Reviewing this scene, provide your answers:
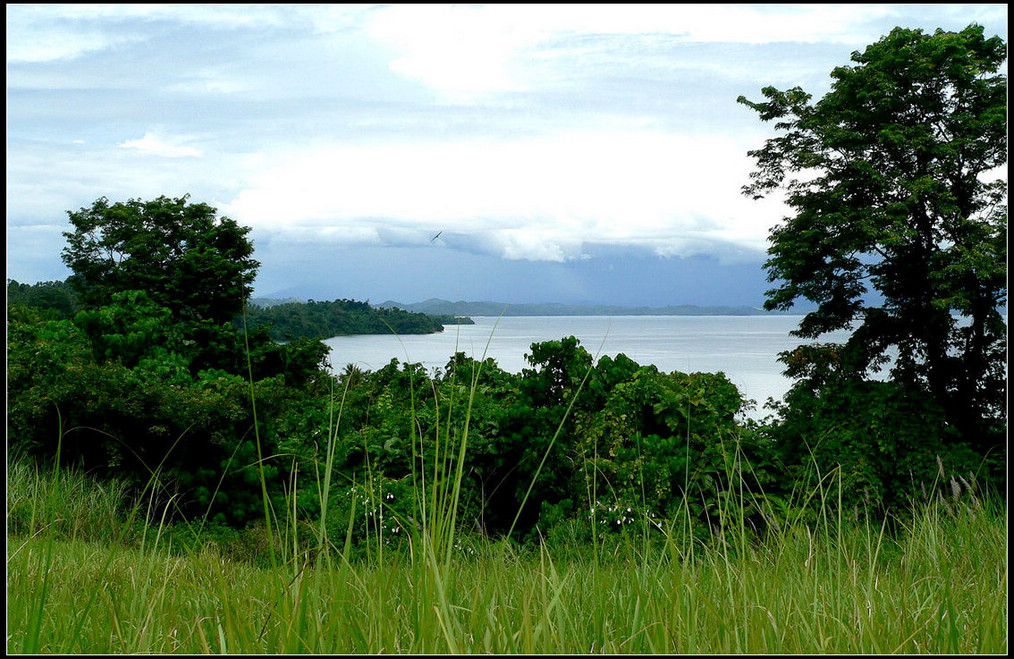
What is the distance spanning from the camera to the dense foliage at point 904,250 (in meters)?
9.94

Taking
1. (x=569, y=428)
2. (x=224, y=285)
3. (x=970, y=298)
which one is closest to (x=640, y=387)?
(x=569, y=428)

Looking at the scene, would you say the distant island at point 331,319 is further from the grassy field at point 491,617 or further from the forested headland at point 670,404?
the grassy field at point 491,617

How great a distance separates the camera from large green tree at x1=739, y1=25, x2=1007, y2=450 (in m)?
10.4

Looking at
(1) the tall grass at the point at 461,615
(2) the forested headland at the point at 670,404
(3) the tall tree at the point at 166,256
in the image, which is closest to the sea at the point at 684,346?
(2) the forested headland at the point at 670,404

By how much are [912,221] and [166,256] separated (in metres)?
15.8

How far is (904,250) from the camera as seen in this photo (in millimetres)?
11180

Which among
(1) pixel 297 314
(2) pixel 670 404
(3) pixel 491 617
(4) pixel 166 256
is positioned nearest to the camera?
(3) pixel 491 617

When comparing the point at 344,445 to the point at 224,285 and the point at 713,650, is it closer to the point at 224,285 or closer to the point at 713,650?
the point at 713,650

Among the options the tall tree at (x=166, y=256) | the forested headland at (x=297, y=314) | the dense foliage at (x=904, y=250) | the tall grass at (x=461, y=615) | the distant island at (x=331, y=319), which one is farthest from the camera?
the tall tree at (x=166, y=256)

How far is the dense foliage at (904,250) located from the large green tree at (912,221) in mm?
21

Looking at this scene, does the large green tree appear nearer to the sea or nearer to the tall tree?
the sea

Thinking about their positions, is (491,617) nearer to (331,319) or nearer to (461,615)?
(461,615)

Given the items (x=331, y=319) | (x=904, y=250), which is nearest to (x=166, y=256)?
(x=331, y=319)

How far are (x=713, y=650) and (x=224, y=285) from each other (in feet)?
56.3
